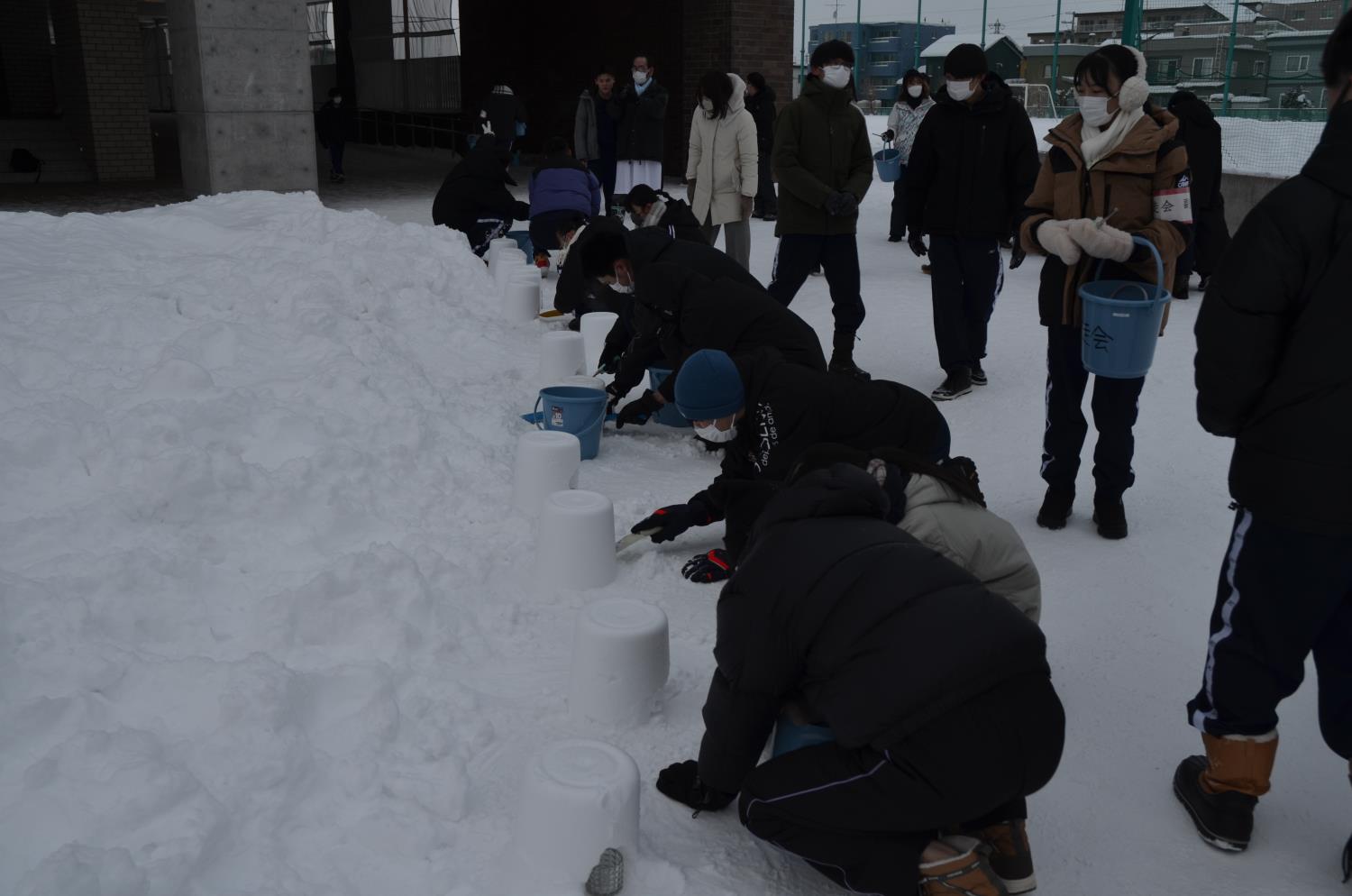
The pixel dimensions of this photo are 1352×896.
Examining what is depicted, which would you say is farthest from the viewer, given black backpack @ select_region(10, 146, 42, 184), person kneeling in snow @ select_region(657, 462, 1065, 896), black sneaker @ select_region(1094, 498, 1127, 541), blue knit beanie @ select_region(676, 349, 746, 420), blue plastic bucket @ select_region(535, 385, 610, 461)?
black backpack @ select_region(10, 146, 42, 184)

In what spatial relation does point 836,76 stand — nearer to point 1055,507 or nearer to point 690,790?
point 1055,507

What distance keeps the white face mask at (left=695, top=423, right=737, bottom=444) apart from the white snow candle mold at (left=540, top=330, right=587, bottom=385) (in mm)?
2345

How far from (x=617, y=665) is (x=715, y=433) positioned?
1069 mm

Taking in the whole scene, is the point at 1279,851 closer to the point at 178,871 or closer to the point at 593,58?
the point at 178,871

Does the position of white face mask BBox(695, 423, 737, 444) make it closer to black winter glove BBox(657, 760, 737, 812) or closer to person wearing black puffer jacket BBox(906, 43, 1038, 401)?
black winter glove BBox(657, 760, 737, 812)

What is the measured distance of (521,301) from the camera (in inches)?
316

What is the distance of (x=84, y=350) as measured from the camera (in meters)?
4.97

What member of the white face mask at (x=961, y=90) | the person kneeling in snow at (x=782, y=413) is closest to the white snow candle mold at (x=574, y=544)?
the person kneeling in snow at (x=782, y=413)

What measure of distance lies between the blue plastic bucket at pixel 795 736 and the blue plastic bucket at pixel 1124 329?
7.09 feet

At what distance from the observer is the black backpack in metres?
15.5

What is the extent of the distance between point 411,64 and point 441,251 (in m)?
16.6

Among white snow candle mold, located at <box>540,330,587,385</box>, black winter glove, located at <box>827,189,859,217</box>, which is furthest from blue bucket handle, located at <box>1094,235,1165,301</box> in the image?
white snow candle mold, located at <box>540,330,587,385</box>

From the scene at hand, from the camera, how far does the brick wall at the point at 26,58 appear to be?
59.0ft

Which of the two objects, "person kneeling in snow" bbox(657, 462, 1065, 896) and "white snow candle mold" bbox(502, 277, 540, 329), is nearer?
"person kneeling in snow" bbox(657, 462, 1065, 896)
